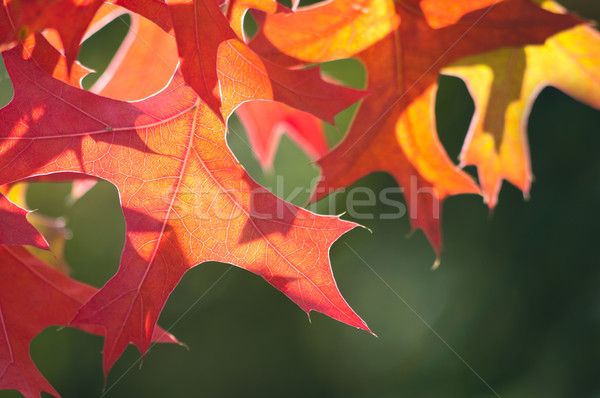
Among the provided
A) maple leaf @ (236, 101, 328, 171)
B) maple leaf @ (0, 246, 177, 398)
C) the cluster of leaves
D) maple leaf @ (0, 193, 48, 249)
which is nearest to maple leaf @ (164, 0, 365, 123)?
the cluster of leaves

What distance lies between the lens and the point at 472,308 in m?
3.95

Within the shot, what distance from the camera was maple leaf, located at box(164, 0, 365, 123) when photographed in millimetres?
689

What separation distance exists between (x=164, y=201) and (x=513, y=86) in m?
0.72

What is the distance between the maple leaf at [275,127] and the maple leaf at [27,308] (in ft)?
2.66

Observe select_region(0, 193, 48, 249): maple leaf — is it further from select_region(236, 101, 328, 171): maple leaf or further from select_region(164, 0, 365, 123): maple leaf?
select_region(236, 101, 328, 171): maple leaf

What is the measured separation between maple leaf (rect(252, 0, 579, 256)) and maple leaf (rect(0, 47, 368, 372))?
0.20 meters

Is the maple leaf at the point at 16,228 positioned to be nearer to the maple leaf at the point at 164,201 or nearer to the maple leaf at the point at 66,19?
the maple leaf at the point at 164,201

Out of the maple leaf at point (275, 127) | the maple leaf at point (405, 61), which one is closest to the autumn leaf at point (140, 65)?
the maple leaf at point (405, 61)

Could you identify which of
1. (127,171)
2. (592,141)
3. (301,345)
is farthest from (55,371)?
(592,141)

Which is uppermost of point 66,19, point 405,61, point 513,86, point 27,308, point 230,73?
point 66,19

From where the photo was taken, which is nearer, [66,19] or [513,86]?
[66,19]

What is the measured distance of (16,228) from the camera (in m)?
0.74

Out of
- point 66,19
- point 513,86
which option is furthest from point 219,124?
point 513,86

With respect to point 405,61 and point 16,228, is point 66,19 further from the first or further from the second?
point 405,61
